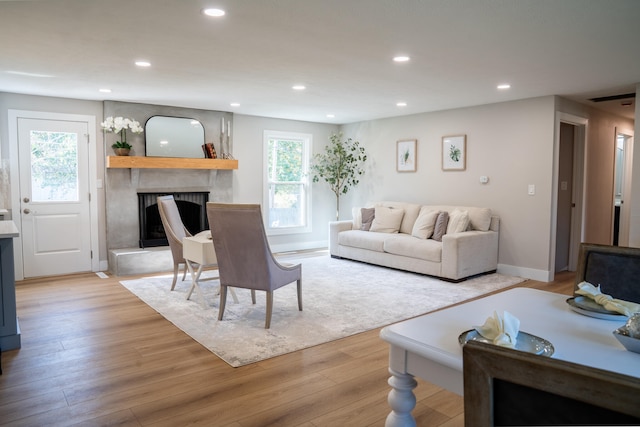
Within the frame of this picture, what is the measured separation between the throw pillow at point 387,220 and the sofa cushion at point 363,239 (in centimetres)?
18

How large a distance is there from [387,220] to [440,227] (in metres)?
0.96

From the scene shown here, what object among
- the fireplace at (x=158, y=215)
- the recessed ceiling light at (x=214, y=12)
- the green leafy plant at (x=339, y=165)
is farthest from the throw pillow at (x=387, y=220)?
the recessed ceiling light at (x=214, y=12)

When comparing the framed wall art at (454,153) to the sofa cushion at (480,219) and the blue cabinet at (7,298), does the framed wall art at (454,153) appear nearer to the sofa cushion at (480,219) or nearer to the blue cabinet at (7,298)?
the sofa cushion at (480,219)

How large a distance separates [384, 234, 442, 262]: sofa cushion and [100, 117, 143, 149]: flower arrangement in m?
3.75

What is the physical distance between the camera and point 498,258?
6066 millimetres

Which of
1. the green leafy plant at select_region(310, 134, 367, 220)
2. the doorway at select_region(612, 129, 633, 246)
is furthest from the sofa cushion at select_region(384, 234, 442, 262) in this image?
the doorway at select_region(612, 129, 633, 246)

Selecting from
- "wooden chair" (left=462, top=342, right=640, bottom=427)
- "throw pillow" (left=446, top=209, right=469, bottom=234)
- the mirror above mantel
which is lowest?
"throw pillow" (left=446, top=209, right=469, bottom=234)

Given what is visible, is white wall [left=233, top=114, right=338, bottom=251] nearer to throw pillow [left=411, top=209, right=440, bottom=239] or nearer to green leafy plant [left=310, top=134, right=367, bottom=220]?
green leafy plant [left=310, top=134, right=367, bottom=220]

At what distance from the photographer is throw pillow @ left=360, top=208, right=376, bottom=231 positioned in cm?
695

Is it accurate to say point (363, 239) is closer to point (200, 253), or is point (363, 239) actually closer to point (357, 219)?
point (357, 219)

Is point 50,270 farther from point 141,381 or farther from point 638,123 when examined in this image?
point 638,123

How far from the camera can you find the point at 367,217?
23.0ft

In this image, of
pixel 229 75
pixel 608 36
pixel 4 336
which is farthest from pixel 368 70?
pixel 4 336

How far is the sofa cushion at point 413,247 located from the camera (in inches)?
220
